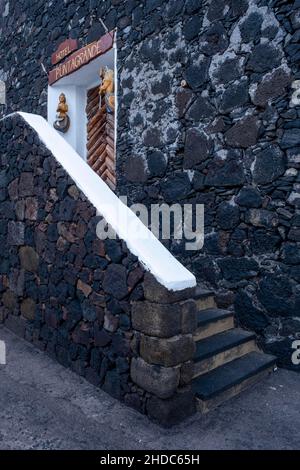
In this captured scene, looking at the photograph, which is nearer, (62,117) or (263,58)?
(263,58)

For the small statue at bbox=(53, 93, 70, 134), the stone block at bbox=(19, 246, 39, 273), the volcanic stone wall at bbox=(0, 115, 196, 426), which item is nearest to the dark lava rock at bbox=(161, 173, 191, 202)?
the volcanic stone wall at bbox=(0, 115, 196, 426)

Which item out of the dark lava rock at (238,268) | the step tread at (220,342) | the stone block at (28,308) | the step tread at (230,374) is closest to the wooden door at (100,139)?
the stone block at (28,308)

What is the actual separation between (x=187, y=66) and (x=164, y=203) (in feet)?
4.91

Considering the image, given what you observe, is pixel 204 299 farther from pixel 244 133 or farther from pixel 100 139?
pixel 100 139

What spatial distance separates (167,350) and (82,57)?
471 centimetres

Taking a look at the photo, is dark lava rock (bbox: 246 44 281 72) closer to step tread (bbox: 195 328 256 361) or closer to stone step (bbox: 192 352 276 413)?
step tread (bbox: 195 328 256 361)

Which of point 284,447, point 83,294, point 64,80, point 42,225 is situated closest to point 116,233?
point 83,294

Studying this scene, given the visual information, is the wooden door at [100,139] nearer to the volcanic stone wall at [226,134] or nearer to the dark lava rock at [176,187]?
the volcanic stone wall at [226,134]

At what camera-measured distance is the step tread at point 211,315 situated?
3.30m

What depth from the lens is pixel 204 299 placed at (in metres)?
3.71

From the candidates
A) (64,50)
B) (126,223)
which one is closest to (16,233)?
(126,223)

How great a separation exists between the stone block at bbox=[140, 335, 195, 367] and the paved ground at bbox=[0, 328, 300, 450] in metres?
0.42

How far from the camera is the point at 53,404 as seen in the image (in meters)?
2.69

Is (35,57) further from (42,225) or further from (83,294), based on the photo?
(83,294)
